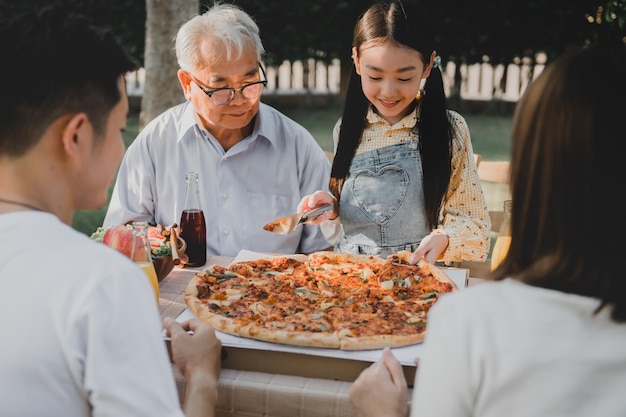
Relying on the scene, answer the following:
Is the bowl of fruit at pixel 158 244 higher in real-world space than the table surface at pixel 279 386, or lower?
higher

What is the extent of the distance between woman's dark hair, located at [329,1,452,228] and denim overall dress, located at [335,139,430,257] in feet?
0.17

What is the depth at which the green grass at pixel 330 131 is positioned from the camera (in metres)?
8.32

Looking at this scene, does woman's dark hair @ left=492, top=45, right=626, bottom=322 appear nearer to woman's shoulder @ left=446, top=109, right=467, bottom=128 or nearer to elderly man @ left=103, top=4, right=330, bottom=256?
woman's shoulder @ left=446, top=109, right=467, bottom=128

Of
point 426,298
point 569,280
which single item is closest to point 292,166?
point 426,298

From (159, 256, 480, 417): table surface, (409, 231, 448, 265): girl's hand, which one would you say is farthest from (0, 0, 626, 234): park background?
(159, 256, 480, 417): table surface

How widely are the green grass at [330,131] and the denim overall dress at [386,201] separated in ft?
16.9

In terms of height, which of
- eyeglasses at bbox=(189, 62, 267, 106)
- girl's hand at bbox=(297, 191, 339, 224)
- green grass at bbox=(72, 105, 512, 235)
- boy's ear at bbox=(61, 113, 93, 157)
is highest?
boy's ear at bbox=(61, 113, 93, 157)

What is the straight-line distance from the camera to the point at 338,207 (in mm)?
3316

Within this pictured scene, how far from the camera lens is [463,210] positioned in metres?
3.12

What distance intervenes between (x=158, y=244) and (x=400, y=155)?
47.4 inches

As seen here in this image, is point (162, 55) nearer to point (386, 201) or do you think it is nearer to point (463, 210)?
point (386, 201)

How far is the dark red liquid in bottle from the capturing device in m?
2.88

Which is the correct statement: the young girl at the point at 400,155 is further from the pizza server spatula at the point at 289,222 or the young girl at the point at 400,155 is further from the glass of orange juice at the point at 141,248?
the glass of orange juice at the point at 141,248

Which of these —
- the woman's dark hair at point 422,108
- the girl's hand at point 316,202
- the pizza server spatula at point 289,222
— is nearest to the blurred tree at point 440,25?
the woman's dark hair at point 422,108
